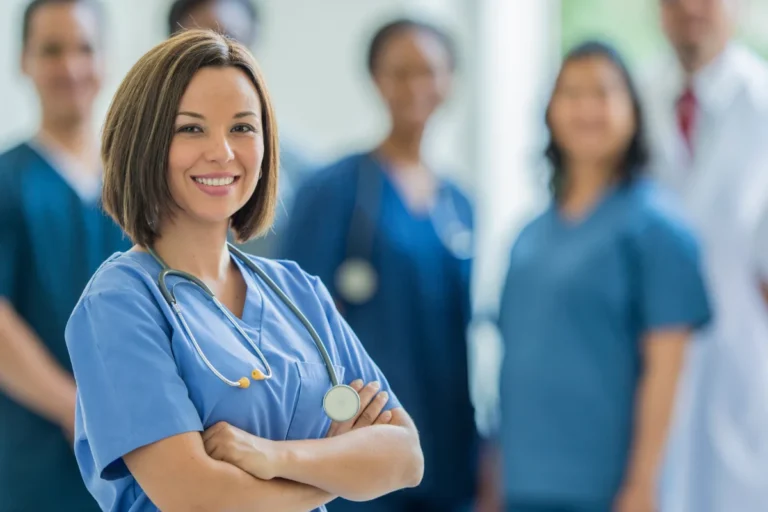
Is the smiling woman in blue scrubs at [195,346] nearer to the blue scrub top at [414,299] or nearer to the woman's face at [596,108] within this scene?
the blue scrub top at [414,299]

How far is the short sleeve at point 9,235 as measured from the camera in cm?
145

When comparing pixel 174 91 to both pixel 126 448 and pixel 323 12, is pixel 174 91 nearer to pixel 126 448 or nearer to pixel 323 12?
pixel 126 448

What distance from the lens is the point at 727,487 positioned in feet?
6.41

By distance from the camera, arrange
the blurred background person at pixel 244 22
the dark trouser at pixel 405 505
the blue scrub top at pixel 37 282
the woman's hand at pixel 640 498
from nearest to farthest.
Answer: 1. the blue scrub top at pixel 37 282
2. the blurred background person at pixel 244 22
3. the dark trouser at pixel 405 505
4. the woman's hand at pixel 640 498

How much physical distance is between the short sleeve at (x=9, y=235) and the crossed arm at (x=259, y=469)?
70cm

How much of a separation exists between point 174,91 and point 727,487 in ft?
4.77

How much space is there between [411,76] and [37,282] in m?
0.79

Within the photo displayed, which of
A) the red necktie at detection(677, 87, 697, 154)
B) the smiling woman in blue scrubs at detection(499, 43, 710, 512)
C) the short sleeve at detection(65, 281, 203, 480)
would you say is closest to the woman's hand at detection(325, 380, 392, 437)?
the short sleeve at detection(65, 281, 203, 480)

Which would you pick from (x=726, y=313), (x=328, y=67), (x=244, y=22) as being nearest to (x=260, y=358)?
(x=244, y=22)

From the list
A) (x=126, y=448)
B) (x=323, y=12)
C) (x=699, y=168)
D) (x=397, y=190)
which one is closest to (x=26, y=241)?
(x=397, y=190)

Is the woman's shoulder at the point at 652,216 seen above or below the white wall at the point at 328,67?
below

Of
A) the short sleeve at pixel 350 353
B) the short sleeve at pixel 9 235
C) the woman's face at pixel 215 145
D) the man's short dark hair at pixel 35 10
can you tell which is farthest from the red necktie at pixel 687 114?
the woman's face at pixel 215 145

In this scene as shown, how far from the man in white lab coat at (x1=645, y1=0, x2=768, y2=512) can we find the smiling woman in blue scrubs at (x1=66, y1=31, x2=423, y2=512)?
3.86ft

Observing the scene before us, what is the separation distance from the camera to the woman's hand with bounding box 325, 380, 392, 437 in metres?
0.85
